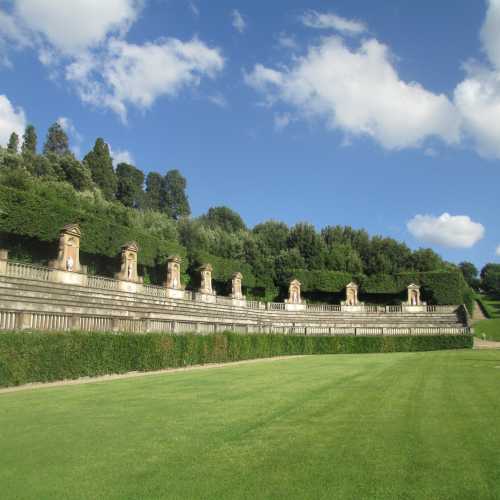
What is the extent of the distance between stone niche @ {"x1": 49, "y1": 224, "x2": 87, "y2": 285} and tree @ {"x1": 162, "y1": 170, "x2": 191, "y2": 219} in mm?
72971

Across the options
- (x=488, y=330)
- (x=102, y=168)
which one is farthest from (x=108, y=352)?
(x=102, y=168)

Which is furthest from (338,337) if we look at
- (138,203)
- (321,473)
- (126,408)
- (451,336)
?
(138,203)

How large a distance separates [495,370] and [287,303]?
136 ft

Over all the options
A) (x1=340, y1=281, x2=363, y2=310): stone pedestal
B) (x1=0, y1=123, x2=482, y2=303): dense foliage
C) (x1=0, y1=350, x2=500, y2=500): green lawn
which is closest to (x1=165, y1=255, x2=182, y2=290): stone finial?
(x1=0, y1=123, x2=482, y2=303): dense foliage

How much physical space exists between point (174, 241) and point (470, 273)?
98.9 metres

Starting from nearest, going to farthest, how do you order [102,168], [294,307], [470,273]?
[294,307], [102,168], [470,273]

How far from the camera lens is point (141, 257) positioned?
1869 inches

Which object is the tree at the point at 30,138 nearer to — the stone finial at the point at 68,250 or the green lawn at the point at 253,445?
the stone finial at the point at 68,250

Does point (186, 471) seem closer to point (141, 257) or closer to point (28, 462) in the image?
point (28, 462)

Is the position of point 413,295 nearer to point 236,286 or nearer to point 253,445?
point 236,286

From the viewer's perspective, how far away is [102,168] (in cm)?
8244

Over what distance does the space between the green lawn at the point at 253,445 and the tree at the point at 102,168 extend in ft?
243

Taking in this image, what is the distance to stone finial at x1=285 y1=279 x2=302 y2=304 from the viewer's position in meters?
58.9

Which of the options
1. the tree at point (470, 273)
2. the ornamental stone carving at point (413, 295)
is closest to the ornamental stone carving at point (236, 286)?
the ornamental stone carving at point (413, 295)
